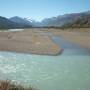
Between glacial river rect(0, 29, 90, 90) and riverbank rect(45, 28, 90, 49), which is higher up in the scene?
glacial river rect(0, 29, 90, 90)

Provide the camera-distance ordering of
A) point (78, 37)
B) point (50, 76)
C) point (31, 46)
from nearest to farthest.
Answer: point (50, 76), point (31, 46), point (78, 37)

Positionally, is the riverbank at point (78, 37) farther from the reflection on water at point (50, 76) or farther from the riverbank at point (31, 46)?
the reflection on water at point (50, 76)

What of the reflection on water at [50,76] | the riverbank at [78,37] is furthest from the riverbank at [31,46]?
the reflection on water at [50,76]

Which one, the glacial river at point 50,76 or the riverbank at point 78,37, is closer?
the glacial river at point 50,76

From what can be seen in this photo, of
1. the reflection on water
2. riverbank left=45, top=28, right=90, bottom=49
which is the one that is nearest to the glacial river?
the reflection on water

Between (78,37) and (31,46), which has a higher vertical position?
(31,46)

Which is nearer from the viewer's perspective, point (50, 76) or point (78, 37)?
point (50, 76)

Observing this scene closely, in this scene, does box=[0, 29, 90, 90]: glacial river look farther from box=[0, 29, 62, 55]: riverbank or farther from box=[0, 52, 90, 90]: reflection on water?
box=[0, 29, 62, 55]: riverbank

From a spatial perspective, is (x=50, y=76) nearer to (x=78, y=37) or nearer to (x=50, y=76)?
(x=50, y=76)

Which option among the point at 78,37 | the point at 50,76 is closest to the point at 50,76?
the point at 50,76

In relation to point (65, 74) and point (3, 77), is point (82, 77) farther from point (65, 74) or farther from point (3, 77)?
point (3, 77)

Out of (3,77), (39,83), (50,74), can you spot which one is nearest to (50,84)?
(39,83)

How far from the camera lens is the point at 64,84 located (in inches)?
445

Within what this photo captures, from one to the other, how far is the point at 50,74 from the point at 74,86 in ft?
8.99
